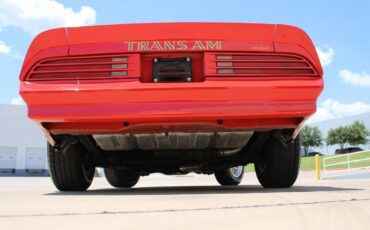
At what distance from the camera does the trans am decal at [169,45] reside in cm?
340

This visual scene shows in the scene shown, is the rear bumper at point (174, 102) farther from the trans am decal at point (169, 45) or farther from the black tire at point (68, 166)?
the black tire at point (68, 166)

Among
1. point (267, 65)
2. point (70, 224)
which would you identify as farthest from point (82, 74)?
point (70, 224)

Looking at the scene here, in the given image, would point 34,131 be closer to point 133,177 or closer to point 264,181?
point 133,177

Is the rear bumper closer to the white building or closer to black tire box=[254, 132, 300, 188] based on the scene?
black tire box=[254, 132, 300, 188]

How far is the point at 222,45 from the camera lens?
3.44 metres

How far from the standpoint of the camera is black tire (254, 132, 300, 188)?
13.8 ft

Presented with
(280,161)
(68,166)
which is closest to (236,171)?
(280,161)

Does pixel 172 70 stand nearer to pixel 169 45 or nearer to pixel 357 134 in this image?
pixel 169 45

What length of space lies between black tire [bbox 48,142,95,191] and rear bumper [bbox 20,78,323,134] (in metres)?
0.80

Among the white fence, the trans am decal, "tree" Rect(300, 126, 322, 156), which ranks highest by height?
"tree" Rect(300, 126, 322, 156)

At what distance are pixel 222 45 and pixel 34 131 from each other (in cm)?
3918

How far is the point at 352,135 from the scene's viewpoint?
67125 mm

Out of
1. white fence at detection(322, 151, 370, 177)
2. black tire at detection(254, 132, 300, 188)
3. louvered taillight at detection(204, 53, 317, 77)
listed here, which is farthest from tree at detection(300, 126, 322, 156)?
louvered taillight at detection(204, 53, 317, 77)

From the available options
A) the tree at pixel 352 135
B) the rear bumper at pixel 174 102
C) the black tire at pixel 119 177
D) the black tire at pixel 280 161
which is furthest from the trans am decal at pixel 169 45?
the tree at pixel 352 135
